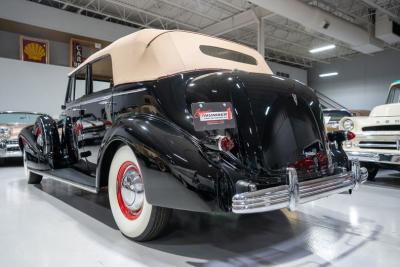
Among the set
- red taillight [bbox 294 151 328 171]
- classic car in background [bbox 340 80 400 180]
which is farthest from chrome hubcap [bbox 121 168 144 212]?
classic car in background [bbox 340 80 400 180]

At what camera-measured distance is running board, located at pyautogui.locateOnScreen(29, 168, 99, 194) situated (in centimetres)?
285

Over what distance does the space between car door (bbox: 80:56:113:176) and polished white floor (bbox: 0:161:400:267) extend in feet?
2.13

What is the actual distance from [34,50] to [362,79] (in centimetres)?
1718

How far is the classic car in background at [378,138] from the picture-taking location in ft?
14.6

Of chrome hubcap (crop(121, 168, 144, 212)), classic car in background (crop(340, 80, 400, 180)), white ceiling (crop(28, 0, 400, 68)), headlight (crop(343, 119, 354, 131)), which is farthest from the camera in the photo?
white ceiling (crop(28, 0, 400, 68))

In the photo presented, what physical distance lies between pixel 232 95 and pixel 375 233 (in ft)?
5.79

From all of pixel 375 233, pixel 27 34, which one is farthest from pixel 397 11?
pixel 27 34

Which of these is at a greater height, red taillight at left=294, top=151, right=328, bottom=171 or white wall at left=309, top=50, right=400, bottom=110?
white wall at left=309, top=50, right=400, bottom=110

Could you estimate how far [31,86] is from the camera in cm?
1002

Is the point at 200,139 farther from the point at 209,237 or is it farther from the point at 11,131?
the point at 11,131

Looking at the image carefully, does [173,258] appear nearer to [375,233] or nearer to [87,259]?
[87,259]

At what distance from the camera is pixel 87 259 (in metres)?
2.12

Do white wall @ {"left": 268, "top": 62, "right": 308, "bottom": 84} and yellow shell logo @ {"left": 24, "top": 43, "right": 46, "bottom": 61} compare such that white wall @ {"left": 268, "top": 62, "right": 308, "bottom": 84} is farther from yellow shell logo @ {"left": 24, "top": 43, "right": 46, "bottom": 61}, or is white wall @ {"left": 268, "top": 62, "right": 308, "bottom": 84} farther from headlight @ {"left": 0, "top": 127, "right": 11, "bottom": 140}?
headlight @ {"left": 0, "top": 127, "right": 11, "bottom": 140}

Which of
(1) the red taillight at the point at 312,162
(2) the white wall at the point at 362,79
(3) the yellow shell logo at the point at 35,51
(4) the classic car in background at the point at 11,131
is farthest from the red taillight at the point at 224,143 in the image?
(2) the white wall at the point at 362,79
